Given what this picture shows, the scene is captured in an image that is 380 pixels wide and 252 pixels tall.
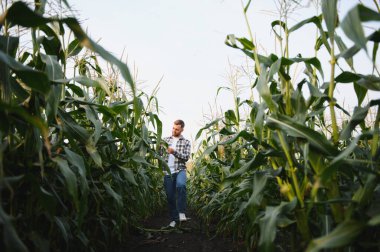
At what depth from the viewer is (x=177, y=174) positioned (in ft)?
13.1

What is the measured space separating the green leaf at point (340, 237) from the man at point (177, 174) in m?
2.96

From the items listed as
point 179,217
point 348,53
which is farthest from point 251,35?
point 179,217

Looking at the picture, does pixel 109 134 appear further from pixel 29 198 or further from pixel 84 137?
pixel 29 198

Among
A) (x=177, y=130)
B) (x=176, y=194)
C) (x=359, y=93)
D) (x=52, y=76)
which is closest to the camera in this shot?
(x=52, y=76)

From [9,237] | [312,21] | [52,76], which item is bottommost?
[9,237]

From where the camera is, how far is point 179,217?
145 inches

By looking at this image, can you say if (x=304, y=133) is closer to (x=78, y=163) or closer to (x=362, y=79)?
(x=362, y=79)

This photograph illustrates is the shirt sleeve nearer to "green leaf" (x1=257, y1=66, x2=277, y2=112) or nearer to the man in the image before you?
the man

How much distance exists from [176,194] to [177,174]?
0.28 metres

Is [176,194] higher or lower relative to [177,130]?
lower

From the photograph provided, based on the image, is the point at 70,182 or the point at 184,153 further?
the point at 184,153

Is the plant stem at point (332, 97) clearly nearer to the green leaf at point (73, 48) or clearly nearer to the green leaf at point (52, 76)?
the green leaf at point (52, 76)

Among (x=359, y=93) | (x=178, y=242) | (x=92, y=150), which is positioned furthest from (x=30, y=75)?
(x=178, y=242)

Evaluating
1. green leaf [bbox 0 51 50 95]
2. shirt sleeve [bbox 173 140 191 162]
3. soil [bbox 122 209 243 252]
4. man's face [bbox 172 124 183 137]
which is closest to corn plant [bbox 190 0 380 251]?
green leaf [bbox 0 51 50 95]
